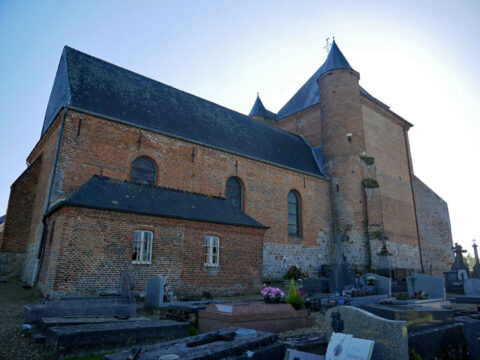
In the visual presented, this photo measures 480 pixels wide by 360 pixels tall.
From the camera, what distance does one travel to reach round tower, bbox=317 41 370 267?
19.2 meters

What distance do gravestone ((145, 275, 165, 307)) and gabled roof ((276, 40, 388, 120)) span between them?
18.8 m

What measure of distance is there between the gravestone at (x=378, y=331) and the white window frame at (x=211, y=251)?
794 cm

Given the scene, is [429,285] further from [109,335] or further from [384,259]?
[109,335]

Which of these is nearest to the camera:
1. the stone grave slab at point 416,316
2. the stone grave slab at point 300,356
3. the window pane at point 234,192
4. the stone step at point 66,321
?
the stone grave slab at point 300,356

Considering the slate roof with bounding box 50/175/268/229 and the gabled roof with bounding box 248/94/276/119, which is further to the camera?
the gabled roof with bounding box 248/94/276/119

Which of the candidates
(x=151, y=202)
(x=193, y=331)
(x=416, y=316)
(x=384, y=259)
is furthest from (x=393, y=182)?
(x=193, y=331)

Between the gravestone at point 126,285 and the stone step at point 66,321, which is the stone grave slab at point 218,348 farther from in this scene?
the gravestone at point 126,285

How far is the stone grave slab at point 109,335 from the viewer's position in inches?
177

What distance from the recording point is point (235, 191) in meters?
16.6

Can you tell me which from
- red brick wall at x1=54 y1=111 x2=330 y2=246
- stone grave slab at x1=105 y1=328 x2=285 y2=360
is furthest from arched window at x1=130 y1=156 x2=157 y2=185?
stone grave slab at x1=105 y1=328 x2=285 y2=360

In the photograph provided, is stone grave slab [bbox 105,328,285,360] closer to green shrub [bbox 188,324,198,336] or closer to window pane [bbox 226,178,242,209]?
green shrub [bbox 188,324,198,336]

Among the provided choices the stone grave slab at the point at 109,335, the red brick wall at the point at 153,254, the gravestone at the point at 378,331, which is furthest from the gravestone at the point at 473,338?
the red brick wall at the point at 153,254

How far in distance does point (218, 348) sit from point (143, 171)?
36.4 ft

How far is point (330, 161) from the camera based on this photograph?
2117 centimetres
